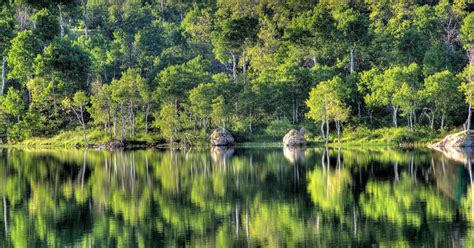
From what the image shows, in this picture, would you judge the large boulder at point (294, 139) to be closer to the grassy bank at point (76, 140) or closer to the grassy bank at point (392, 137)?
the grassy bank at point (392, 137)

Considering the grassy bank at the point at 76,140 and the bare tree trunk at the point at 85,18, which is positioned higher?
the bare tree trunk at the point at 85,18

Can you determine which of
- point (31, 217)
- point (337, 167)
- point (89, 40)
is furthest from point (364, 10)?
point (31, 217)

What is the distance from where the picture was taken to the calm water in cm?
2391

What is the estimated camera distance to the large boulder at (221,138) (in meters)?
81.8

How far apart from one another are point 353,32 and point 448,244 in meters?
70.6

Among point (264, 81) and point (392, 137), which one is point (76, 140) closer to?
point (264, 81)

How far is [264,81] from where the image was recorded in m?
87.1

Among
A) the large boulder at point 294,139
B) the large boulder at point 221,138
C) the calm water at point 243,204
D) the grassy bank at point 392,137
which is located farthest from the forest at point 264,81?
the calm water at point 243,204

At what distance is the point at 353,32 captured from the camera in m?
90.0

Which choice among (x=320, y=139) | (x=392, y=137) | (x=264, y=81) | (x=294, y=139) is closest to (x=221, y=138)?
(x=294, y=139)

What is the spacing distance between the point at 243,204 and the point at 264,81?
56292mm

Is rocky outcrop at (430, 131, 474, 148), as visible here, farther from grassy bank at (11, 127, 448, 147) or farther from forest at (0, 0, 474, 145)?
forest at (0, 0, 474, 145)

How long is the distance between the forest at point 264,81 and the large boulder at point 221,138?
1.37 metres

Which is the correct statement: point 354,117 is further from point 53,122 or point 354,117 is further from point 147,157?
point 53,122
